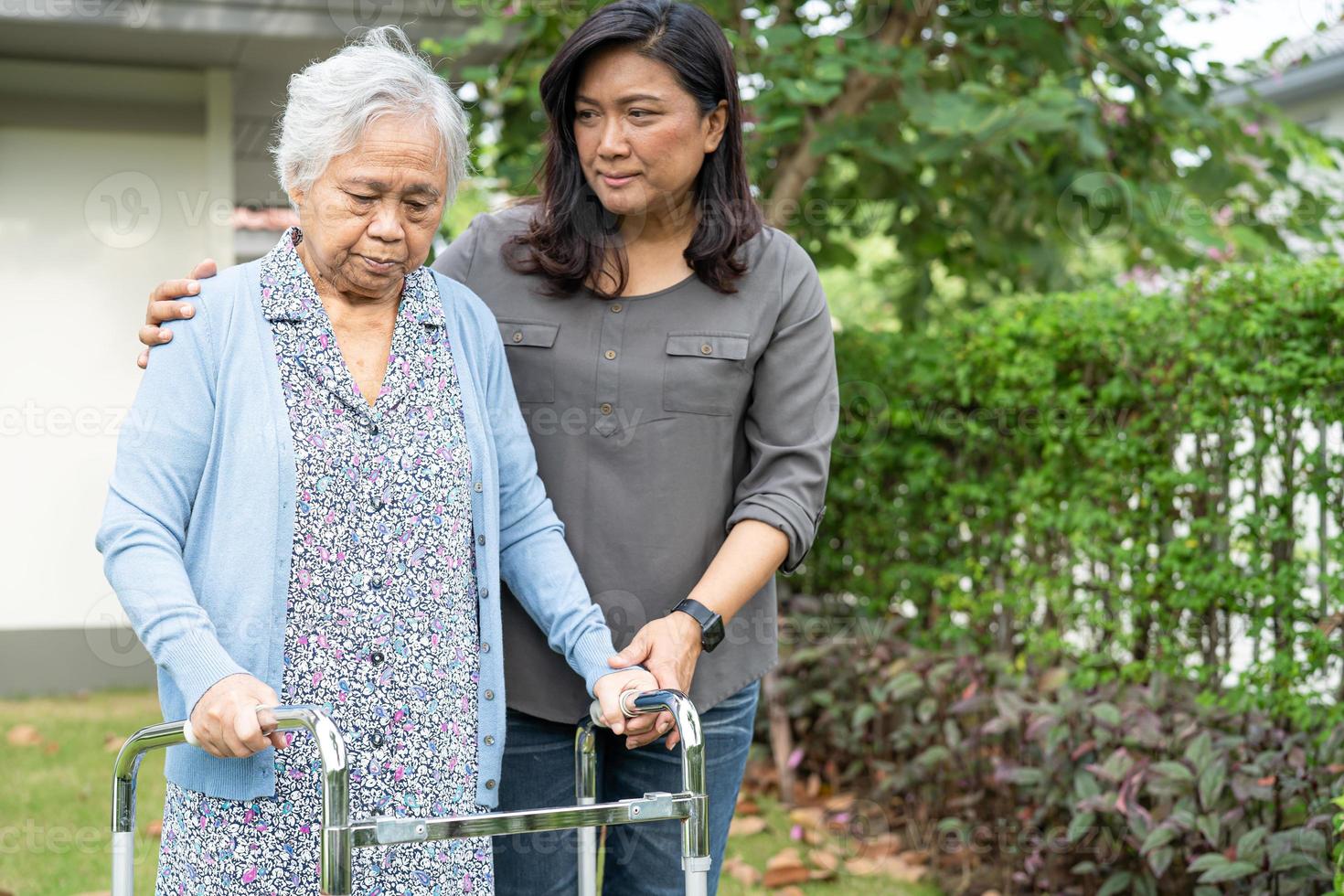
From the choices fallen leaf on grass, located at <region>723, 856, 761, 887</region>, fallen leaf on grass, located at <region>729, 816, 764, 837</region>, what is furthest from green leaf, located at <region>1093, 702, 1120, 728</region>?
fallen leaf on grass, located at <region>729, 816, 764, 837</region>

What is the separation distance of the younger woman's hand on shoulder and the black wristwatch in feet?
2.91

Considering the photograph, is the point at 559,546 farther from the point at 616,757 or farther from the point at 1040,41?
the point at 1040,41

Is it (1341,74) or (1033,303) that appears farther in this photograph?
(1341,74)

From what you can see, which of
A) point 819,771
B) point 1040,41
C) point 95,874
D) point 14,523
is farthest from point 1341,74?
point 95,874

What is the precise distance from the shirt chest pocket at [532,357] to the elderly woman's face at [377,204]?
1.34 ft

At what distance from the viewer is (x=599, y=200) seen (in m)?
2.43

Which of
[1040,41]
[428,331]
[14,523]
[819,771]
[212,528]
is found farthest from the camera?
[14,523]

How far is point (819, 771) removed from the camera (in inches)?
217

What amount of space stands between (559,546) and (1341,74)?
1603 cm

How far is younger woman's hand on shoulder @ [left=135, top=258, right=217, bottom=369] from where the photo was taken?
74.5 inches

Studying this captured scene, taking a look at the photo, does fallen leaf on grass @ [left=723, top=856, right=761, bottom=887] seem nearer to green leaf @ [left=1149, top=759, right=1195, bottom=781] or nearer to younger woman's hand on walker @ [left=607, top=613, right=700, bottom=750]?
green leaf @ [left=1149, top=759, right=1195, bottom=781]
